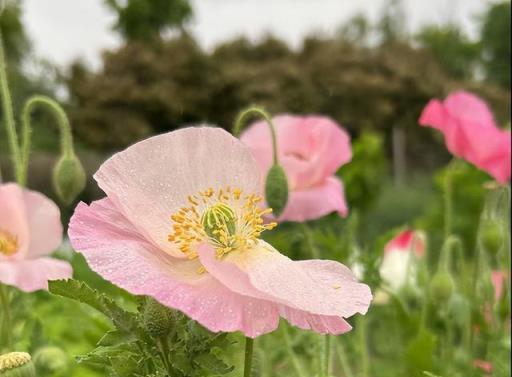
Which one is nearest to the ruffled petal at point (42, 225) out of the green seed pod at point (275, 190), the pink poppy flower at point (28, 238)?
the pink poppy flower at point (28, 238)

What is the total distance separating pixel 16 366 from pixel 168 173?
12 cm

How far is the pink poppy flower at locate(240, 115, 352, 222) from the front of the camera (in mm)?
828

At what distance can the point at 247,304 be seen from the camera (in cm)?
37

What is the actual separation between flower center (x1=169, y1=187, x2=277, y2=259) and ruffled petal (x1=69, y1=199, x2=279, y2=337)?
18 millimetres

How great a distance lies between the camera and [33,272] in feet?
2.05

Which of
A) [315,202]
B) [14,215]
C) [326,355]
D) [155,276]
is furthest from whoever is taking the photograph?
[315,202]

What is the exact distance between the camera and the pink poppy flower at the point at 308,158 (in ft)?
2.72

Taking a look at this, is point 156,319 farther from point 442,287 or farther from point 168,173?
point 442,287

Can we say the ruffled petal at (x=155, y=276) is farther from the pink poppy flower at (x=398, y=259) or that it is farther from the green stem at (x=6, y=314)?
the pink poppy flower at (x=398, y=259)

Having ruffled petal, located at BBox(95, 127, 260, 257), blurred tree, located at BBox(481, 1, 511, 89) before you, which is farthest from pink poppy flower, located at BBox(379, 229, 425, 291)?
ruffled petal, located at BBox(95, 127, 260, 257)

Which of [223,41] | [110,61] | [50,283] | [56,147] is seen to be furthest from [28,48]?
[50,283]

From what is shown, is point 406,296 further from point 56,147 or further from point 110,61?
point 110,61

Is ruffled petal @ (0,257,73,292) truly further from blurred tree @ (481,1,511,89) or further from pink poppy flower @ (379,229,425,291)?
blurred tree @ (481,1,511,89)

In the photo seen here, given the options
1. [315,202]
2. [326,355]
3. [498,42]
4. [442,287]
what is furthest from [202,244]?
[498,42]
